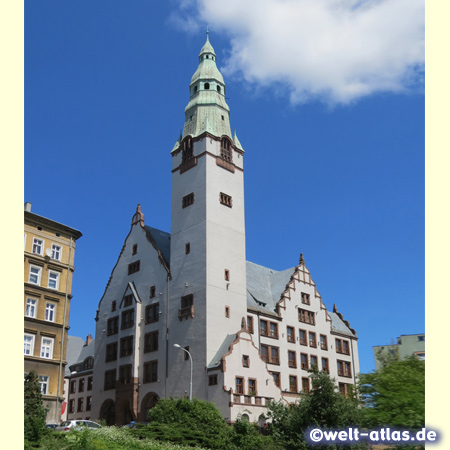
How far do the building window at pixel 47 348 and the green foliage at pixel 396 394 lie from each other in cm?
3563

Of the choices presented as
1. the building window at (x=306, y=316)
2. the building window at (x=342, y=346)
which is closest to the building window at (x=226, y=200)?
the building window at (x=306, y=316)

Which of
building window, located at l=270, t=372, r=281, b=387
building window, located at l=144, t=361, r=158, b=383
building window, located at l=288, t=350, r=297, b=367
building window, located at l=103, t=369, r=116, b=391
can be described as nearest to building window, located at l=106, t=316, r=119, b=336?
building window, located at l=103, t=369, r=116, b=391

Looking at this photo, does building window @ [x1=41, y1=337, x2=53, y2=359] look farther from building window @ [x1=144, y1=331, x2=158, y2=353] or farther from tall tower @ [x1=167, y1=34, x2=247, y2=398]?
building window @ [x1=144, y1=331, x2=158, y2=353]

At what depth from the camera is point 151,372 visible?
62.6 m

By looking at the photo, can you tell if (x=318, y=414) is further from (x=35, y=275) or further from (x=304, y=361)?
(x=304, y=361)

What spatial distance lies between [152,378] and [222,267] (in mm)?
14255

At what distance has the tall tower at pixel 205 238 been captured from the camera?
193ft

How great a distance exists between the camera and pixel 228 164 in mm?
68125

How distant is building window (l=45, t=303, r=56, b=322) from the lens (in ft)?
166

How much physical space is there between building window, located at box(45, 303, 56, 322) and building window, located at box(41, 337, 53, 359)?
1777 mm

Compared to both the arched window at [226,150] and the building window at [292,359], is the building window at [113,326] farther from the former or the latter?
the arched window at [226,150]

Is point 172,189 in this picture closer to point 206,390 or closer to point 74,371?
point 206,390
